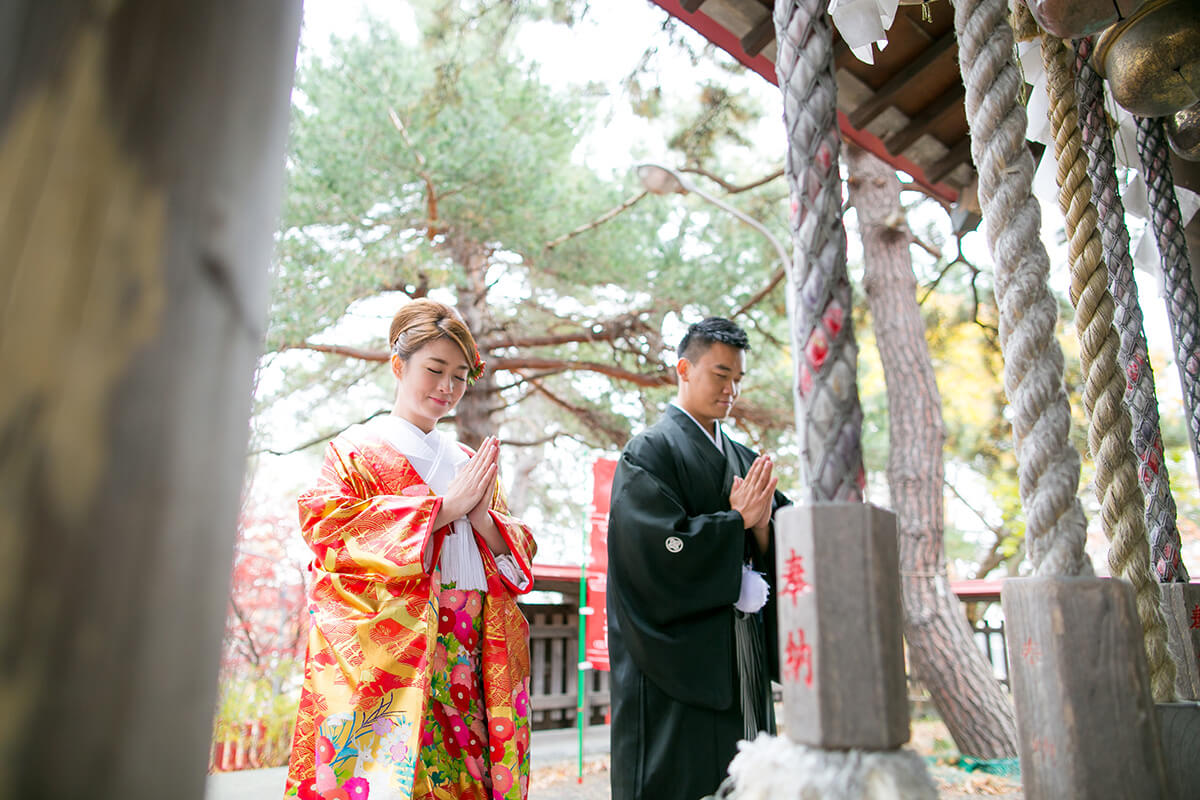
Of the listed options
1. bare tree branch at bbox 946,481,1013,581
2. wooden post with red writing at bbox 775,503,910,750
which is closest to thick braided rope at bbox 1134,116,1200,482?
wooden post with red writing at bbox 775,503,910,750

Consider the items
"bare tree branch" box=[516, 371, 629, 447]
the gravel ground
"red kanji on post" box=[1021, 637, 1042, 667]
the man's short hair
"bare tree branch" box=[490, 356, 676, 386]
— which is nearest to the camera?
"red kanji on post" box=[1021, 637, 1042, 667]

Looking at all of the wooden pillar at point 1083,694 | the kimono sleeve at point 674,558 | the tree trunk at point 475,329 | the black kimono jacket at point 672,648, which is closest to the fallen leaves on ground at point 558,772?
the tree trunk at point 475,329

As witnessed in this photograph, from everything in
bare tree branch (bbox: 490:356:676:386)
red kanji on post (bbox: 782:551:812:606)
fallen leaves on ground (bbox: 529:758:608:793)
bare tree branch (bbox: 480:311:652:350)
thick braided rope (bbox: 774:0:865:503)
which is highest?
bare tree branch (bbox: 480:311:652:350)

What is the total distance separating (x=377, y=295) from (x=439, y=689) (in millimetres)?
7348

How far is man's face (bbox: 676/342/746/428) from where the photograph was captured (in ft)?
9.64

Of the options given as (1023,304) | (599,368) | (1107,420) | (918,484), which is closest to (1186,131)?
(1107,420)

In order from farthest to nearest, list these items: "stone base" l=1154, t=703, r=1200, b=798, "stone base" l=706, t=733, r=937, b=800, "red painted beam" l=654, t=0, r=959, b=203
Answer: "red painted beam" l=654, t=0, r=959, b=203 → "stone base" l=1154, t=703, r=1200, b=798 → "stone base" l=706, t=733, r=937, b=800

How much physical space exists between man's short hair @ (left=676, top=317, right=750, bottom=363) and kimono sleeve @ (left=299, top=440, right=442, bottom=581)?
3.88 ft

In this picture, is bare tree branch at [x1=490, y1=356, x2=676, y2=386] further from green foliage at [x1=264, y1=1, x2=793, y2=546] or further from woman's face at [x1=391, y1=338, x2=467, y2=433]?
woman's face at [x1=391, y1=338, x2=467, y2=433]

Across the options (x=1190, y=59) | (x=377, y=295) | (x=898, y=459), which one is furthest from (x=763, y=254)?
(x=1190, y=59)

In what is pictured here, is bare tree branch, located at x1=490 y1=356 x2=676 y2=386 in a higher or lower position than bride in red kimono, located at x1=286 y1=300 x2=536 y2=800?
higher

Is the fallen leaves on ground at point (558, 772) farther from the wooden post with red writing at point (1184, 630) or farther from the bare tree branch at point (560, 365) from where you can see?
the wooden post with red writing at point (1184, 630)

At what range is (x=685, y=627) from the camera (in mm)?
2355

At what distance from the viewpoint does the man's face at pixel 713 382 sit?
2.94 meters
